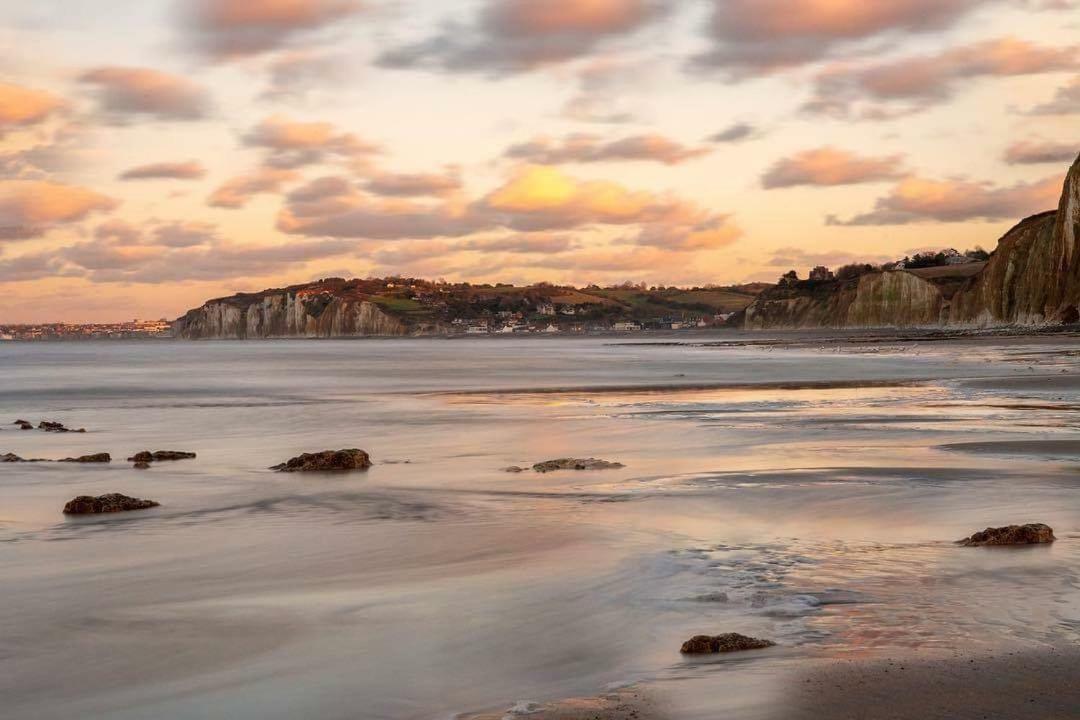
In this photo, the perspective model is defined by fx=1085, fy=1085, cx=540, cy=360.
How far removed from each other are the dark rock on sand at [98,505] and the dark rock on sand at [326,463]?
14.0 feet

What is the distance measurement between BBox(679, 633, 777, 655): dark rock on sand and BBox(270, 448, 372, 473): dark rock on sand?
1176 cm

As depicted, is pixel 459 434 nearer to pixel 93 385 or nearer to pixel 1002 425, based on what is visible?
pixel 1002 425

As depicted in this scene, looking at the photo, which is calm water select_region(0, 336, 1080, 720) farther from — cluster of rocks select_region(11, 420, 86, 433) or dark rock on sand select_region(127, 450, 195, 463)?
cluster of rocks select_region(11, 420, 86, 433)

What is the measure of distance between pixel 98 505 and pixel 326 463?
4.77m

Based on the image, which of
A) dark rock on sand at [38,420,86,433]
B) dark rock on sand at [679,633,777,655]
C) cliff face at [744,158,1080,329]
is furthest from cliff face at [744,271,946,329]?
dark rock on sand at [679,633,777,655]

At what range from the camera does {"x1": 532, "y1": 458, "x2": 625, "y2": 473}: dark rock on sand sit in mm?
17359

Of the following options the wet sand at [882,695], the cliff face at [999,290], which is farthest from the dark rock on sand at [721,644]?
the cliff face at [999,290]

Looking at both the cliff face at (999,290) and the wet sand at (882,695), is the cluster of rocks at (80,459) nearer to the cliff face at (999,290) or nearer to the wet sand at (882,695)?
the wet sand at (882,695)

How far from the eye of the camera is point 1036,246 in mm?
105188

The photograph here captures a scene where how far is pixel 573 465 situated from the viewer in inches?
687

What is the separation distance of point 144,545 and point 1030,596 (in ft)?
28.6

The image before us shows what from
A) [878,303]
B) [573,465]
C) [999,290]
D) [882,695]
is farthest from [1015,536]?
[878,303]

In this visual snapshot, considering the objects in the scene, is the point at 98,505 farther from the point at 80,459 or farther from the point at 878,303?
the point at 878,303

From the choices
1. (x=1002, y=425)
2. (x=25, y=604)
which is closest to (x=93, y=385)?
(x=1002, y=425)
